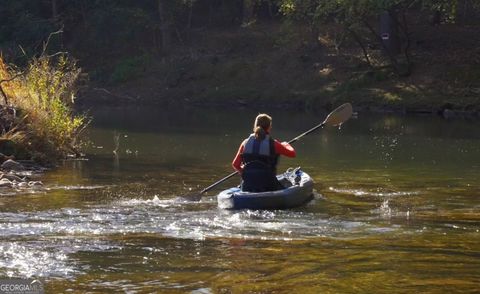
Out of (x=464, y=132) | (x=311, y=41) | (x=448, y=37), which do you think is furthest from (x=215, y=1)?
(x=464, y=132)

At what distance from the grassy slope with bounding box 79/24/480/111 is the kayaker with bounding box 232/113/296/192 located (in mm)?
21583

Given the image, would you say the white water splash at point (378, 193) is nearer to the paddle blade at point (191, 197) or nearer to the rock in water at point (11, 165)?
the paddle blade at point (191, 197)

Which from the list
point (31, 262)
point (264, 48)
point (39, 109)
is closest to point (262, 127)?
point (31, 262)

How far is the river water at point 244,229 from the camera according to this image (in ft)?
29.0

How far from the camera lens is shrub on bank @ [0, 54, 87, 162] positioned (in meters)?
18.8

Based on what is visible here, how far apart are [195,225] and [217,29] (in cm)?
3824

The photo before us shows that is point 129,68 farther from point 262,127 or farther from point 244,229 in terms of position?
point 244,229

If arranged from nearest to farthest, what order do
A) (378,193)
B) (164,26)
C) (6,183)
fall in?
(378,193) → (6,183) → (164,26)

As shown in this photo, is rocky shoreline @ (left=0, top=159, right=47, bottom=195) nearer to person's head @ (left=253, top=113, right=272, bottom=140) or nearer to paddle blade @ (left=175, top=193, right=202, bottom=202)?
paddle blade @ (left=175, top=193, right=202, bottom=202)

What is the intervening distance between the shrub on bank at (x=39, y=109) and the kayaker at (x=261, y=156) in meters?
6.55

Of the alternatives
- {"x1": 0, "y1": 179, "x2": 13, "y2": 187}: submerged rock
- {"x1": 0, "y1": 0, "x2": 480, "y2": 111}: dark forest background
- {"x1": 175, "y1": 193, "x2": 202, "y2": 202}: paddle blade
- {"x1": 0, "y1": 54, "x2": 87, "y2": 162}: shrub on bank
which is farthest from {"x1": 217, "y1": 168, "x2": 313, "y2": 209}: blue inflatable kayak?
{"x1": 0, "y1": 0, "x2": 480, "y2": 111}: dark forest background

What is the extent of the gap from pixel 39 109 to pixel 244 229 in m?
8.76

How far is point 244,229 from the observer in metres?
11.6

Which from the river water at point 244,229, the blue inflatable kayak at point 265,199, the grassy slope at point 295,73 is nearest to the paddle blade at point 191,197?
the river water at point 244,229
